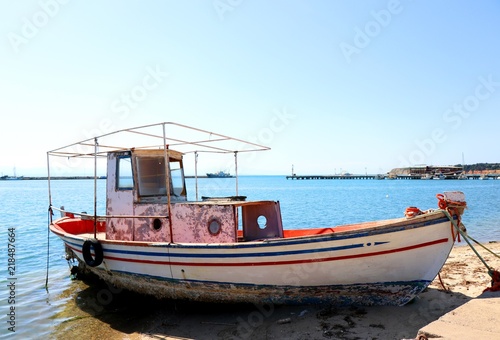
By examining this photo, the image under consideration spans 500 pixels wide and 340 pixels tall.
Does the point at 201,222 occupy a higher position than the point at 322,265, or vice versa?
the point at 201,222

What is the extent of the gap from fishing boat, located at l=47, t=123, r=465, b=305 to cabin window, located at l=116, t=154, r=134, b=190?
0.02m

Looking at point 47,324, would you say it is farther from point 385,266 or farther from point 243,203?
point 385,266

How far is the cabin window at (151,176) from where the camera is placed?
9.09 m

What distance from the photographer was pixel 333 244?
664 centimetres

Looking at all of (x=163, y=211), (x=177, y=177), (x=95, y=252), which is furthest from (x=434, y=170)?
(x=95, y=252)

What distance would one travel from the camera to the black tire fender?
346 inches

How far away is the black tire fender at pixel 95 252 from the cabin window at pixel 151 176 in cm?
154

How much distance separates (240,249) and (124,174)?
12.3 feet

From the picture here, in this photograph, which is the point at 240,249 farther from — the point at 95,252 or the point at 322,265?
the point at 95,252

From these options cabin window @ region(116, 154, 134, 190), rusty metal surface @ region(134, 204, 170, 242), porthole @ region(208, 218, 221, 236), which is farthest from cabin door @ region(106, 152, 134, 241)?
porthole @ region(208, 218, 221, 236)

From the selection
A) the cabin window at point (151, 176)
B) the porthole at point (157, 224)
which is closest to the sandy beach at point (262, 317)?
the porthole at point (157, 224)

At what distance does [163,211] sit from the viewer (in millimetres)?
8523

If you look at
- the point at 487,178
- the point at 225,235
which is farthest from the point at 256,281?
the point at 487,178

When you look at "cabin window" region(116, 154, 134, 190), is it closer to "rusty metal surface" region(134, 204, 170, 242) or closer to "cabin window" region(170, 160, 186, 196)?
"rusty metal surface" region(134, 204, 170, 242)
